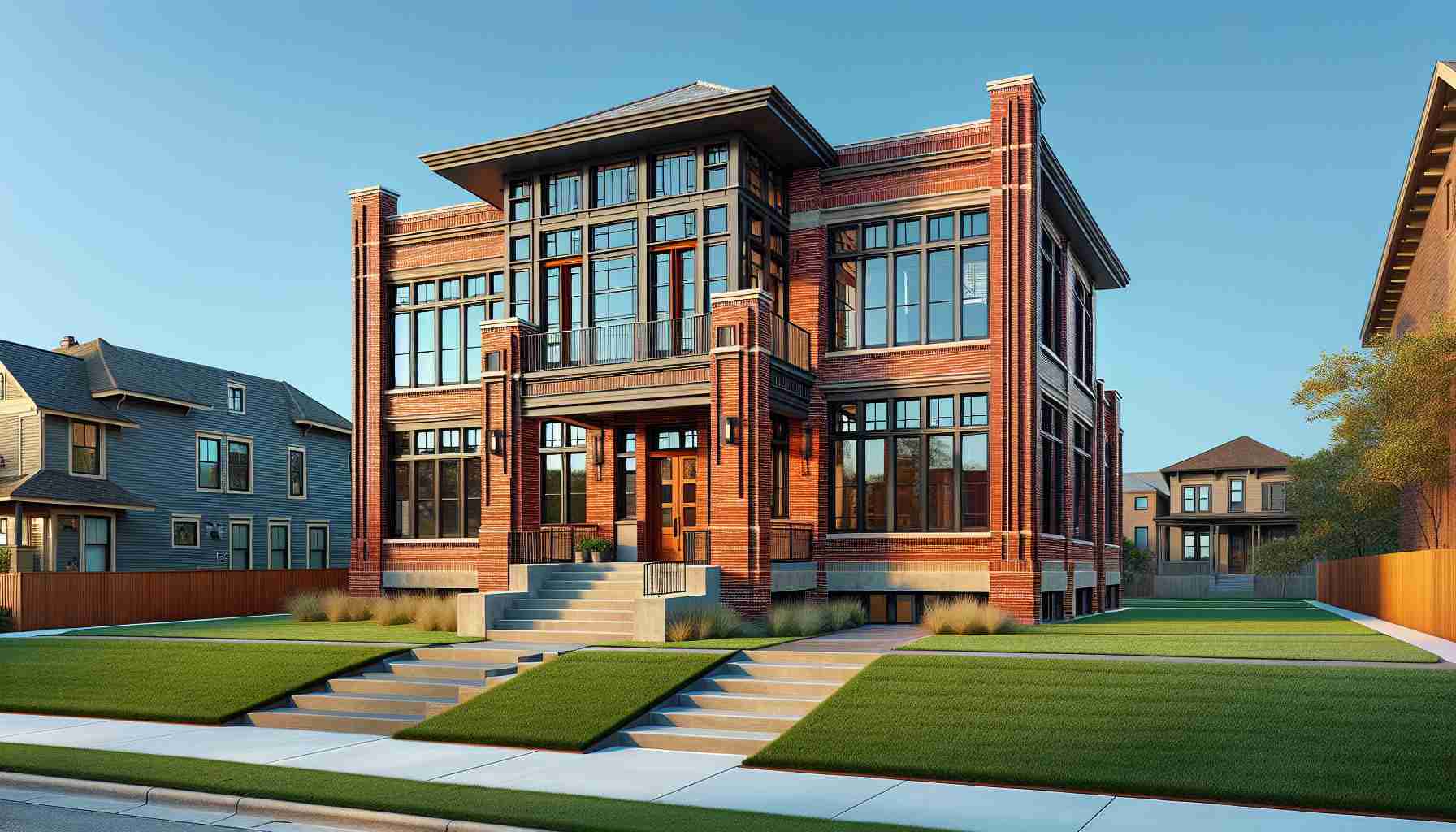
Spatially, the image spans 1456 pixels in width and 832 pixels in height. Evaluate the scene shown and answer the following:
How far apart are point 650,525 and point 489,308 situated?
298 inches

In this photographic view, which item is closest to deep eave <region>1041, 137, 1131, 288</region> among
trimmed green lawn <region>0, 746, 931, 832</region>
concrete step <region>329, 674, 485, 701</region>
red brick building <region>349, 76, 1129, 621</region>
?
red brick building <region>349, 76, 1129, 621</region>

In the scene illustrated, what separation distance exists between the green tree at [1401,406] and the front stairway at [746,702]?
→ 1687 centimetres

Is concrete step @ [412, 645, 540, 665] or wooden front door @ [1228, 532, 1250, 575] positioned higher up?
concrete step @ [412, 645, 540, 665]

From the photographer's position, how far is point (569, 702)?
1520 centimetres

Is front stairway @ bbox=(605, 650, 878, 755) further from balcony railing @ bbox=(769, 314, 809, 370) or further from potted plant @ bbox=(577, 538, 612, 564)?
potted plant @ bbox=(577, 538, 612, 564)

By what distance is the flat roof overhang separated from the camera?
2384 centimetres

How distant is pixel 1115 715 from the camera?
12875mm

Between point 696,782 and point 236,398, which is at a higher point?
point 236,398

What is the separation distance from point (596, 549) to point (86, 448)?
19.9 m

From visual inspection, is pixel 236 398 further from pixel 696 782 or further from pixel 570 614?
pixel 696 782

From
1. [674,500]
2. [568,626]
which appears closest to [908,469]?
[674,500]

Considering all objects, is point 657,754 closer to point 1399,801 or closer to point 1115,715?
point 1115,715

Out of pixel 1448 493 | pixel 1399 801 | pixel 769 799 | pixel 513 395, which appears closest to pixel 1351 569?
pixel 1448 493

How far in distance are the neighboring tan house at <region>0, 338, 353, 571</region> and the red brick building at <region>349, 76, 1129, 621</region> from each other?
16006 mm
